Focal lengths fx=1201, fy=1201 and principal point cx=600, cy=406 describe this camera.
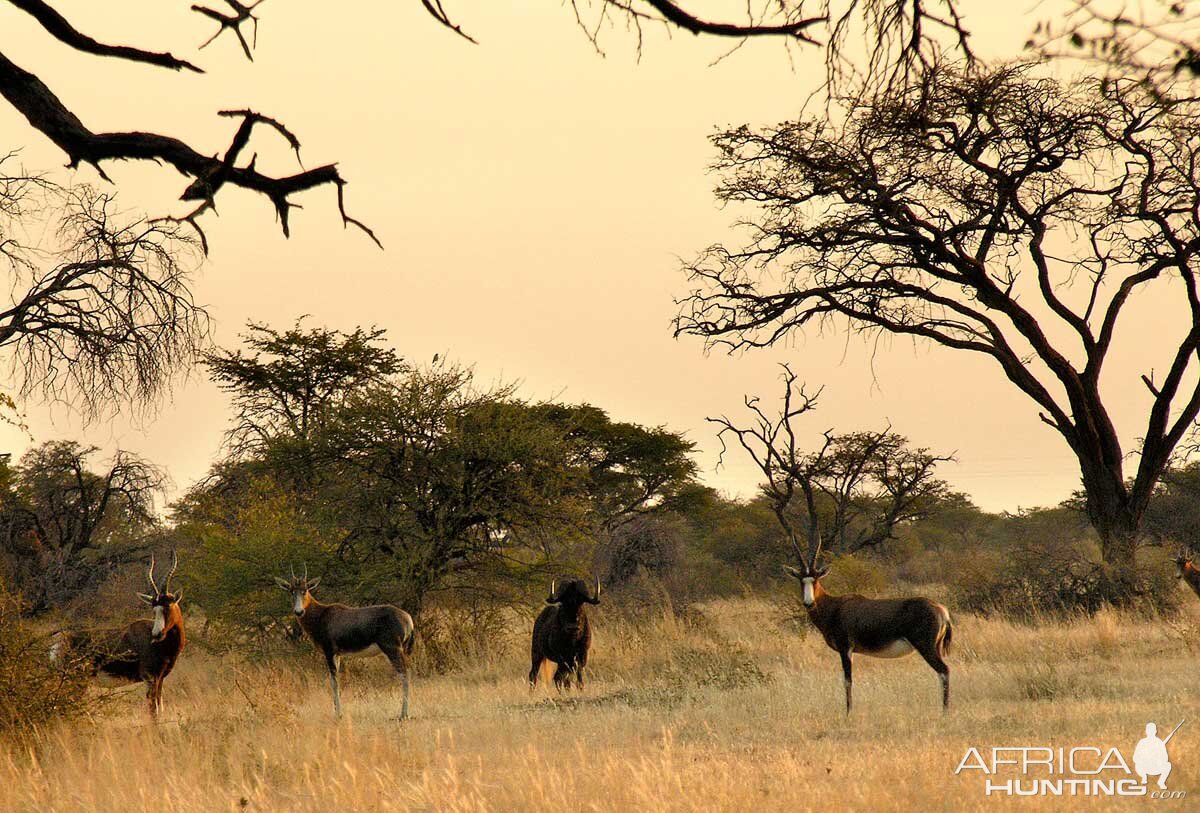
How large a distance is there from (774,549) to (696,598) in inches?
300

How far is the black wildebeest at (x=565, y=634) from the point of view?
14562 mm

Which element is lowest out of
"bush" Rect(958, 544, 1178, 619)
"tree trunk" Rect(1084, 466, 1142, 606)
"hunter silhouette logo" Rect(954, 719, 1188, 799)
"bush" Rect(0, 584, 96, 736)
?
"hunter silhouette logo" Rect(954, 719, 1188, 799)

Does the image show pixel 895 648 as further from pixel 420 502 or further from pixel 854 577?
pixel 854 577

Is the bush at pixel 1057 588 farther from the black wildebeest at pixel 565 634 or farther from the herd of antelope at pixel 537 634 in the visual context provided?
the black wildebeest at pixel 565 634

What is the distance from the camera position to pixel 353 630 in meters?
13.8

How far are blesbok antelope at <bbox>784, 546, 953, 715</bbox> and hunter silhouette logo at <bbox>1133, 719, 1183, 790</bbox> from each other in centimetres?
314

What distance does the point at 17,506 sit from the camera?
25.8 m

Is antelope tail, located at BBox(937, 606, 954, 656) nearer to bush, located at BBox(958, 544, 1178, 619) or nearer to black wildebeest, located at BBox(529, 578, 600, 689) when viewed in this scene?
black wildebeest, located at BBox(529, 578, 600, 689)

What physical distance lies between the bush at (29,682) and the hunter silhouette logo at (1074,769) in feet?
23.7

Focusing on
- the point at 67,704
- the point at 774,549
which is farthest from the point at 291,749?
the point at 774,549

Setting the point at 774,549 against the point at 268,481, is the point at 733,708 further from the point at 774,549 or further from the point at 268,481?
the point at 774,549

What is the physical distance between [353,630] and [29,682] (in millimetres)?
4252

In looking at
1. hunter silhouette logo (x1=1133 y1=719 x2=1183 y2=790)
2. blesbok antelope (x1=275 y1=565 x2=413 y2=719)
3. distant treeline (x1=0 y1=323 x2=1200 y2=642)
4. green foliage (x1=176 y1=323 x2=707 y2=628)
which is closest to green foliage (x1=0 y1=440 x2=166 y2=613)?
distant treeline (x1=0 y1=323 x2=1200 y2=642)

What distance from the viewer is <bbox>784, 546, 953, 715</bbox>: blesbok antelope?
11391mm
